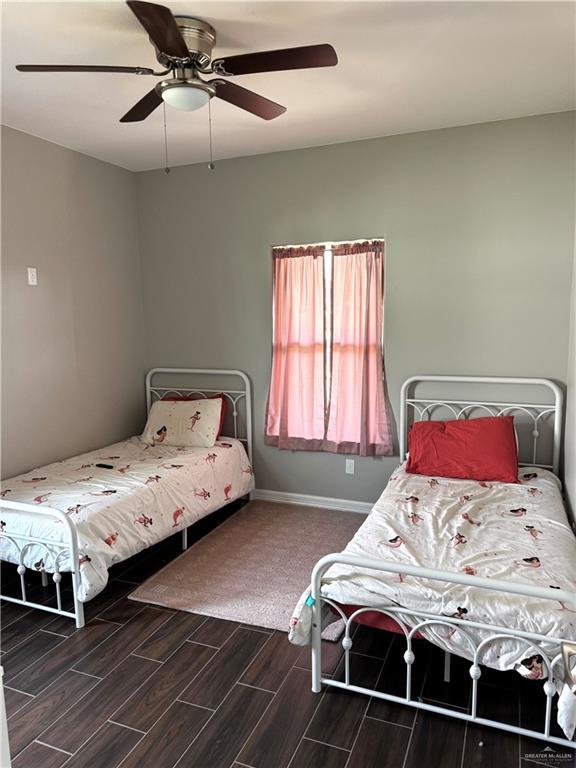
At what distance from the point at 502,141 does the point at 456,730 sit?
319cm

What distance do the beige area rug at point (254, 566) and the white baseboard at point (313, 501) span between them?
6 cm

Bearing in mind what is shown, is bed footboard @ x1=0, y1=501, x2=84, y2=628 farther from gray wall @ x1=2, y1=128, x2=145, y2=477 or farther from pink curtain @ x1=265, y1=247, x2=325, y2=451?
pink curtain @ x1=265, y1=247, x2=325, y2=451

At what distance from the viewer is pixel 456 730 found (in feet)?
6.18

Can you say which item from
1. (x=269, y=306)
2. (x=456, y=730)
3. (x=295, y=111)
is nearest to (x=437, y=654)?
(x=456, y=730)

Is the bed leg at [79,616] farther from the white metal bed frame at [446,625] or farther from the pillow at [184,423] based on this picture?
the pillow at [184,423]

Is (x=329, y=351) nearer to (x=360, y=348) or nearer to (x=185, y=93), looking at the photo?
(x=360, y=348)

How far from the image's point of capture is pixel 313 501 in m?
4.07

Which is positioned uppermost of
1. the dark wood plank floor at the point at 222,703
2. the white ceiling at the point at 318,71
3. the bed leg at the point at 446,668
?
the white ceiling at the point at 318,71

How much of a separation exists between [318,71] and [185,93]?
802 mm

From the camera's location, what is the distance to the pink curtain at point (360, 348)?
3.70 m

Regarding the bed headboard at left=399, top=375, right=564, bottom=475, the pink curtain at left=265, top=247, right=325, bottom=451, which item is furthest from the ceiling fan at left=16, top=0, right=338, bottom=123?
the bed headboard at left=399, top=375, right=564, bottom=475

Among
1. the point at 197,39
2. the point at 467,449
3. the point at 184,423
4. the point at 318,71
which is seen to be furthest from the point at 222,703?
the point at 318,71

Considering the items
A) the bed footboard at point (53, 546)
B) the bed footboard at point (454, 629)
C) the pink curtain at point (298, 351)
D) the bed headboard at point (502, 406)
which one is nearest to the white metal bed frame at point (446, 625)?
the bed footboard at point (454, 629)

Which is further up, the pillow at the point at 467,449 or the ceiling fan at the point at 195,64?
the ceiling fan at the point at 195,64
